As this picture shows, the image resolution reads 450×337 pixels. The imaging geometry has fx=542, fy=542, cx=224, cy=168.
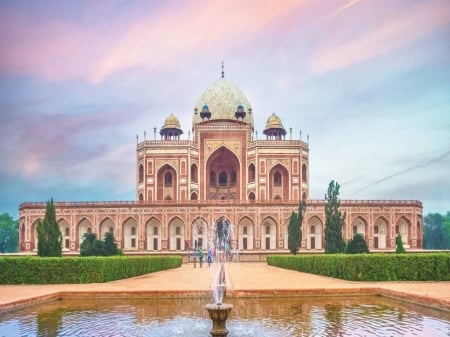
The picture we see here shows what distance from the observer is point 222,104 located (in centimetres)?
4403

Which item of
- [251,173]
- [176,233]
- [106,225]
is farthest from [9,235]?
[251,173]

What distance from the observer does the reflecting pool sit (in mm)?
6789

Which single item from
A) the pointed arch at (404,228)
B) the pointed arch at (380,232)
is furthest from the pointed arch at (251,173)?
the pointed arch at (404,228)

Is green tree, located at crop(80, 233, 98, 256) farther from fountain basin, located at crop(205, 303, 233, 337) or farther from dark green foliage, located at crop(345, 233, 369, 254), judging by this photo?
fountain basin, located at crop(205, 303, 233, 337)

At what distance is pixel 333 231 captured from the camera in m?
18.8

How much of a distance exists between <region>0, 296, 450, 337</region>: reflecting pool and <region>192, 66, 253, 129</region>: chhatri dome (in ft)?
112

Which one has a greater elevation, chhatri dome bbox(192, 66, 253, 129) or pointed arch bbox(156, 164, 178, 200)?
chhatri dome bbox(192, 66, 253, 129)

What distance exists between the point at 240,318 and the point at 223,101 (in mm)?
37224

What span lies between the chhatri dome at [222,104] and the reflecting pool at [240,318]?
3429cm

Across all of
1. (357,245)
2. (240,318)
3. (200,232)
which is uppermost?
(357,245)

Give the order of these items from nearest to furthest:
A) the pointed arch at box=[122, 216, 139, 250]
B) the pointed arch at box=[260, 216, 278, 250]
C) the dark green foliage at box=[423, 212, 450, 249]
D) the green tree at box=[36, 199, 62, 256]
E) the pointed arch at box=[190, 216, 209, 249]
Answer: the green tree at box=[36, 199, 62, 256], the pointed arch at box=[190, 216, 209, 249], the pointed arch at box=[260, 216, 278, 250], the pointed arch at box=[122, 216, 139, 250], the dark green foliage at box=[423, 212, 450, 249]

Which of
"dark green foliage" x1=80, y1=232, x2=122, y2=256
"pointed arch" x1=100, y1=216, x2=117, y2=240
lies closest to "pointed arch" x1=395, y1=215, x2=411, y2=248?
"pointed arch" x1=100, y1=216, x2=117, y2=240

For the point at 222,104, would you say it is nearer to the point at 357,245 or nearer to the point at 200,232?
the point at 200,232

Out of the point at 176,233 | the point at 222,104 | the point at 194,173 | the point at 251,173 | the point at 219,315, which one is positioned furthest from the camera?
the point at 222,104
